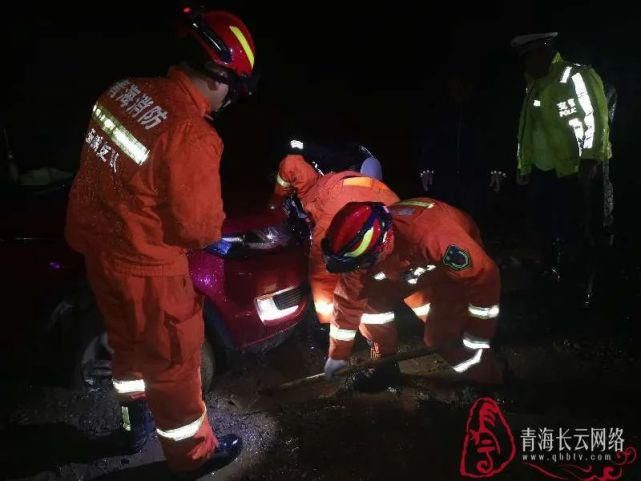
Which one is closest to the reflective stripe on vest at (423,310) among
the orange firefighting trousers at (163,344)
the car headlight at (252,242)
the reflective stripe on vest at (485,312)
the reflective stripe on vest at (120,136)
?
the reflective stripe on vest at (485,312)

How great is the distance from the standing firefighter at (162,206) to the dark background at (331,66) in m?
1.29

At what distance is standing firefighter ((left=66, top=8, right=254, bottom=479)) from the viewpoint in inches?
81.1

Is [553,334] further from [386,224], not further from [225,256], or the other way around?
[225,256]

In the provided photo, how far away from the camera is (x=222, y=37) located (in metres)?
2.21

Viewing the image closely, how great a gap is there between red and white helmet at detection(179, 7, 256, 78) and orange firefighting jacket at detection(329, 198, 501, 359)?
1.31 meters

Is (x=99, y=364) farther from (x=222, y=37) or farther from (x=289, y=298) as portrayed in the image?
(x=222, y=37)

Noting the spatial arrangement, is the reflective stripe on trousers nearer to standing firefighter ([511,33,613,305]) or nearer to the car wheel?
the car wheel

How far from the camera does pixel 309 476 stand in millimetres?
2707

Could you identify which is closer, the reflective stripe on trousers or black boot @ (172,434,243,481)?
the reflective stripe on trousers

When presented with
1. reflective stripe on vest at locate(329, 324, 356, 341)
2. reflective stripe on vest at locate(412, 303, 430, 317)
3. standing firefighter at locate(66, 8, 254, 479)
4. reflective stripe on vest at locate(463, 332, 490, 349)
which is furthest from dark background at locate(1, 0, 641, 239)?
reflective stripe on vest at locate(463, 332, 490, 349)

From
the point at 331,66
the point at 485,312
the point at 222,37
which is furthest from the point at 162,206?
the point at 331,66

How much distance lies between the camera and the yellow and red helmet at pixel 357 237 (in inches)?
110

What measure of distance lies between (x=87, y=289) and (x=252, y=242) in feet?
3.08

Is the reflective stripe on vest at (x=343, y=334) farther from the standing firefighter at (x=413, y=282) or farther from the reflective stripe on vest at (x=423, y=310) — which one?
the reflective stripe on vest at (x=423, y=310)
